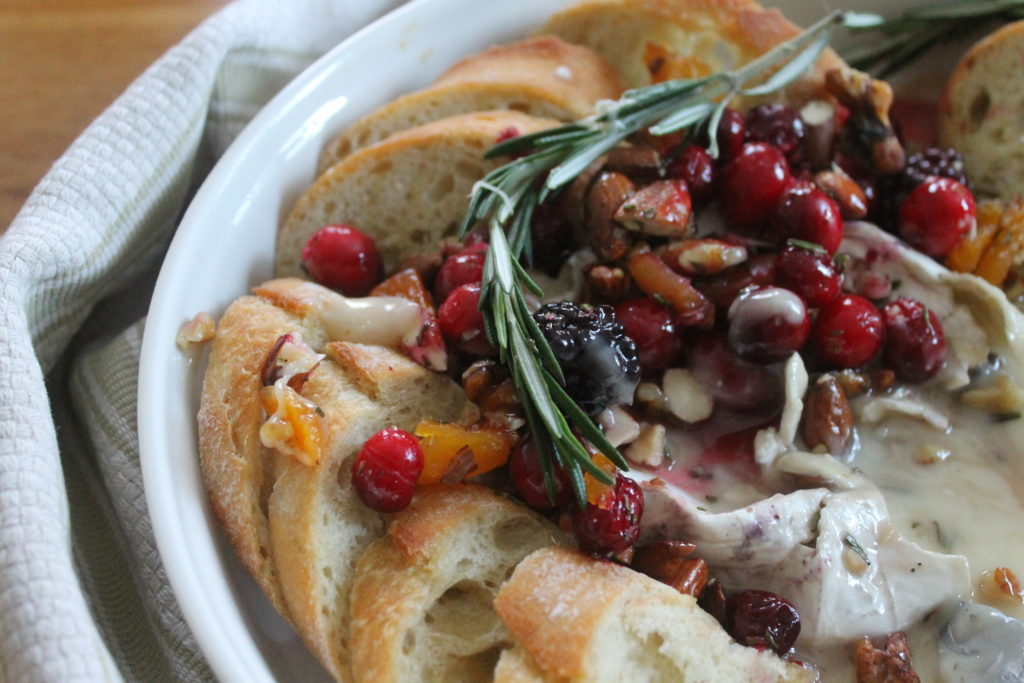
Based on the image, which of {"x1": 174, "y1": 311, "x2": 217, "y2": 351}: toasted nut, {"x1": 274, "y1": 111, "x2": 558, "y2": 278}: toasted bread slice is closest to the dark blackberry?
{"x1": 274, "y1": 111, "x2": 558, "y2": 278}: toasted bread slice

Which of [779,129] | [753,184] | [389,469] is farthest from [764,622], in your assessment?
[779,129]

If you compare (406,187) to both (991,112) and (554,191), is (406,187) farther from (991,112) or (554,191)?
(991,112)

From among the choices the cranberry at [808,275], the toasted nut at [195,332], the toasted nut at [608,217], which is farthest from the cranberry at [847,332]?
the toasted nut at [195,332]

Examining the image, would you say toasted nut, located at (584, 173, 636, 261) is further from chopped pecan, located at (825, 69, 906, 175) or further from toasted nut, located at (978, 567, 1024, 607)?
toasted nut, located at (978, 567, 1024, 607)

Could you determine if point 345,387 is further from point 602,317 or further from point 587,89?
point 587,89

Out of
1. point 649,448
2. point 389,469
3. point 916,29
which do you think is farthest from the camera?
point 916,29

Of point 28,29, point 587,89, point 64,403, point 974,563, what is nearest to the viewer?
point 974,563

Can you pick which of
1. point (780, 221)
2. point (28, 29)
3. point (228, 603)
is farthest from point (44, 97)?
point (780, 221)
